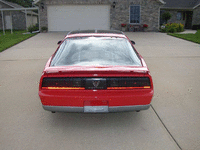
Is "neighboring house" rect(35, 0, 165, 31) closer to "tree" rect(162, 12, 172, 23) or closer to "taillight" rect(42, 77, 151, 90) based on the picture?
"tree" rect(162, 12, 172, 23)

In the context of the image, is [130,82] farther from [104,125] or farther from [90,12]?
[90,12]

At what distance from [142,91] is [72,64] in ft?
3.89

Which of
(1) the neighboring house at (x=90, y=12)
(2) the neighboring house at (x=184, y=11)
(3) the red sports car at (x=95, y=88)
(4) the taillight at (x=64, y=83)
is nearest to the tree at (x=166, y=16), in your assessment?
(2) the neighboring house at (x=184, y=11)

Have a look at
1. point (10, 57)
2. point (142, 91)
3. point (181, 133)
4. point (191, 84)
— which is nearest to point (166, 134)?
point (181, 133)

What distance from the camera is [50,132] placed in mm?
3316

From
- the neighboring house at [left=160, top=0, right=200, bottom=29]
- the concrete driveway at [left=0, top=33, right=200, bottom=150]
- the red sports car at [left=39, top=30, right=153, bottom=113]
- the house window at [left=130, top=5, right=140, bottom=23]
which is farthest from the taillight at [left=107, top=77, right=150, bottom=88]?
the neighboring house at [left=160, top=0, right=200, bottom=29]

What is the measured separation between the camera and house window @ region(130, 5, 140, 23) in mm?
21531

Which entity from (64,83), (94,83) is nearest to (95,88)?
(94,83)

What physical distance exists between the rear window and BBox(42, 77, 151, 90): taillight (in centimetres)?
41

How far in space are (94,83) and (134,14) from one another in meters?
19.9

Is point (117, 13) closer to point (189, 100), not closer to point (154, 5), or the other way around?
point (154, 5)

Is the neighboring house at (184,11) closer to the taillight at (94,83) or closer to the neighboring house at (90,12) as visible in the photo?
the neighboring house at (90,12)

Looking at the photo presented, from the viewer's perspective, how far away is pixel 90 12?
68.9ft

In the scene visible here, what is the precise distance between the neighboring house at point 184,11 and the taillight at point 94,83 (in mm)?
26784
